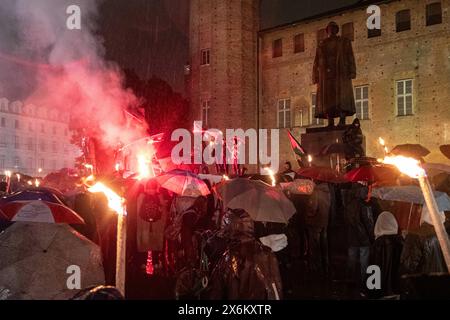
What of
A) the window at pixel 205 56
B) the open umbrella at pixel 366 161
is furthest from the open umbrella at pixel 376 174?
the window at pixel 205 56

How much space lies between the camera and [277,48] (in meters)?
29.3

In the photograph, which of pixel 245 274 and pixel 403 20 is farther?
pixel 403 20

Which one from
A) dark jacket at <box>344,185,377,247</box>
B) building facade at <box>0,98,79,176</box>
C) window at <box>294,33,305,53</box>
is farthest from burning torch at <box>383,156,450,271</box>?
building facade at <box>0,98,79,176</box>

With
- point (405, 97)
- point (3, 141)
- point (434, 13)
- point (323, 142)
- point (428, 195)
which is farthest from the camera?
point (3, 141)

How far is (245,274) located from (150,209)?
3.94 m

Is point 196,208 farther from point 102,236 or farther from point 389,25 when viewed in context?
point 389,25

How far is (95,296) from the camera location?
8.62ft

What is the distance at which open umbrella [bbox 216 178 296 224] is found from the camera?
6.29 meters

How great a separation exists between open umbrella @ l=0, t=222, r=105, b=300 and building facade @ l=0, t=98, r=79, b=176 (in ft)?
209

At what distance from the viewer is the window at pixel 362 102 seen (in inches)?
1022

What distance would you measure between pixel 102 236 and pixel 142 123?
7.82m

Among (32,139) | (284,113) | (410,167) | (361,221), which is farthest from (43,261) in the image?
(32,139)

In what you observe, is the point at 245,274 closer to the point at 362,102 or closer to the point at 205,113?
the point at 362,102
